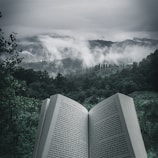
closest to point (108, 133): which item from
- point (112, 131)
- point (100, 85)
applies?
point (112, 131)

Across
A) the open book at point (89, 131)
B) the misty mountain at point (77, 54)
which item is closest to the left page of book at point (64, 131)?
the open book at point (89, 131)

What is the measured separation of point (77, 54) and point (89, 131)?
440 cm

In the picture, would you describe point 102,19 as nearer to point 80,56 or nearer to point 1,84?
point 1,84

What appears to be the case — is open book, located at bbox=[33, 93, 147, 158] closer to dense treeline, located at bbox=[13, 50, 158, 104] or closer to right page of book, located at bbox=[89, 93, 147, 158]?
right page of book, located at bbox=[89, 93, 147, 158]

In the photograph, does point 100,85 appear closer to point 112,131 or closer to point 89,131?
point 89,131

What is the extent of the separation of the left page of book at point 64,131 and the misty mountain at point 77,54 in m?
2.96

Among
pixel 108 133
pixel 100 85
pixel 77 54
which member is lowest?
pixel 108 133

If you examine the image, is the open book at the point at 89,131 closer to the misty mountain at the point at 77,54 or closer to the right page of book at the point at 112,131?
the right page of book at the point at 112,131

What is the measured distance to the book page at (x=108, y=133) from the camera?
1.06m

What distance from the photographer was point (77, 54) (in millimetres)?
5645

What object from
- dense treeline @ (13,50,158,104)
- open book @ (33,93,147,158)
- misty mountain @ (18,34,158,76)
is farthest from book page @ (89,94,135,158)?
misty mountain @ (18,34,158,76)

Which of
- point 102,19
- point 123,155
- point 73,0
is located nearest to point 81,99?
point 102,19

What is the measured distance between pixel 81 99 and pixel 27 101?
4.72 ft

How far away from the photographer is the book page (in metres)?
1.06
